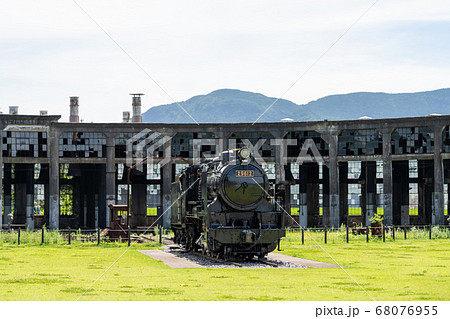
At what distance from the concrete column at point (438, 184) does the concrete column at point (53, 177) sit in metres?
27.7

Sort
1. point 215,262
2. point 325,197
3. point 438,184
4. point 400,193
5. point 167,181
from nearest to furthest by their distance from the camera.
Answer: point 215,262
point 438,184
point 167,181
point 325,197
point 400,193

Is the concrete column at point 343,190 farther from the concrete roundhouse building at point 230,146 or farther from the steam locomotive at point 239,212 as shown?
the steam locomotive at point 239,212

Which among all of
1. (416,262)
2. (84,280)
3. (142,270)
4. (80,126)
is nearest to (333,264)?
(416,262)

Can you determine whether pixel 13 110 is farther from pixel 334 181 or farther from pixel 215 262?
pixel 215 262

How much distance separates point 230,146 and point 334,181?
8469mm

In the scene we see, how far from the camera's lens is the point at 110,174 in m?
52.9

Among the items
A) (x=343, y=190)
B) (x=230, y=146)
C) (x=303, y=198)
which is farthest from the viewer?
(x=343, y=190)

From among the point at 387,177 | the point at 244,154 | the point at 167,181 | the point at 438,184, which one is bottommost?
the point at 438,184

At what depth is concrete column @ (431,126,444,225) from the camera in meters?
49.3

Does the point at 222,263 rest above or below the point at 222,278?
below

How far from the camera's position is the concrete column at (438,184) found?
162 feet

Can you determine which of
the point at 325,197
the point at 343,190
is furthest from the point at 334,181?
the point at 343,190

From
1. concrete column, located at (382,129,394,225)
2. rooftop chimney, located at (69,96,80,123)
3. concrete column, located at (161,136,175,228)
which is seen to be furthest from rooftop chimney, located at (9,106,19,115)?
concrete column, located at (382,129,394,225)

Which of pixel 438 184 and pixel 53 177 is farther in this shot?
pixel 53 177
